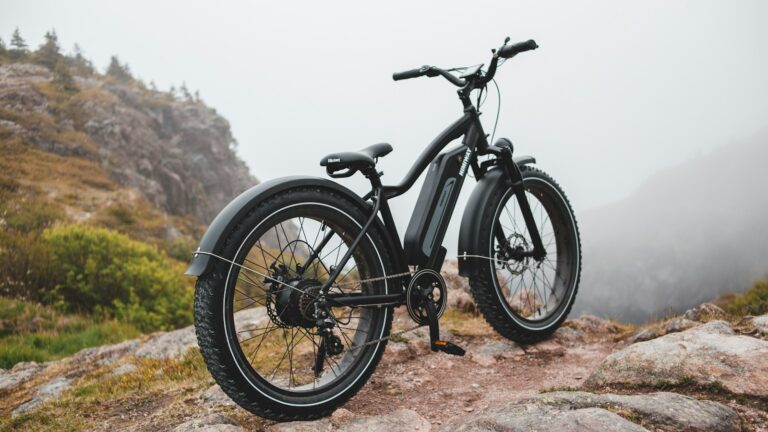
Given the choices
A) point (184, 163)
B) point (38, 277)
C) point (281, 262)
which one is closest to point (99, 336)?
point (38, 277)

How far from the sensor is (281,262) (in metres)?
2.99

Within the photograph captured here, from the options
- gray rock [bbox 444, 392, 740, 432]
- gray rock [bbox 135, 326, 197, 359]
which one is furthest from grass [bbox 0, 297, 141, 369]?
gray rock [bbox 444, 392, 740, 432]

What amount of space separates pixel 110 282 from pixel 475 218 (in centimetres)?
1313

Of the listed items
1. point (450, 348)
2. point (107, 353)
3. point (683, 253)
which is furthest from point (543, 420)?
point (683, 253)

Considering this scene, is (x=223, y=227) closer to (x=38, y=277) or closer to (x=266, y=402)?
(x=266, y=402)

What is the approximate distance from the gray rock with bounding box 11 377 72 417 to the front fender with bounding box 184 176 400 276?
346 centimetres

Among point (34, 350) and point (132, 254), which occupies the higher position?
point (132, 254)

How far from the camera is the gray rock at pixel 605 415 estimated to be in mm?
2346

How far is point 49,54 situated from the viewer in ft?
140

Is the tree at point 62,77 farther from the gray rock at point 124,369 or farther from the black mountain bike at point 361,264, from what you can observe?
the black mountain bike at point 361,264

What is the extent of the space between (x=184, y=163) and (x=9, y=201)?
32.9 m

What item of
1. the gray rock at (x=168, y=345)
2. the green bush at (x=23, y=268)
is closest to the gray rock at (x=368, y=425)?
the gray rock at (x=168, y=345)

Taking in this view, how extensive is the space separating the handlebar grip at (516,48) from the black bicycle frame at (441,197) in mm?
478

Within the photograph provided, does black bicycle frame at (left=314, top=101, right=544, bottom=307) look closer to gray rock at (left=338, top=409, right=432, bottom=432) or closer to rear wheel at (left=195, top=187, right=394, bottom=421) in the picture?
rear wheel at (left=195, top=187, right=394, bottom=421)
